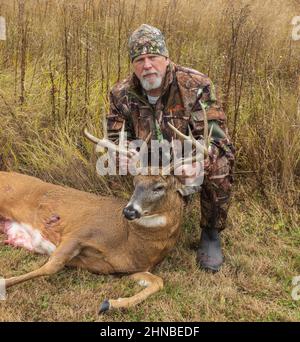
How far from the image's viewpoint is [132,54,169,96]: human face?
4059 mm

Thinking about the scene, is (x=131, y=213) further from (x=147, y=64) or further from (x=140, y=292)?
(x=147, y=64)

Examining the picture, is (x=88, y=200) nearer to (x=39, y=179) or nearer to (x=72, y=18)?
(x=39, y=179)

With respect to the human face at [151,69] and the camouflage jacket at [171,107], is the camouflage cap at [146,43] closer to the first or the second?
the human face at [151,69]

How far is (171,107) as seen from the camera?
14.0 feet

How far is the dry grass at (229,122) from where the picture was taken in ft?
12.2

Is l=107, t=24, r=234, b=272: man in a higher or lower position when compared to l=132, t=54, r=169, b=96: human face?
lower

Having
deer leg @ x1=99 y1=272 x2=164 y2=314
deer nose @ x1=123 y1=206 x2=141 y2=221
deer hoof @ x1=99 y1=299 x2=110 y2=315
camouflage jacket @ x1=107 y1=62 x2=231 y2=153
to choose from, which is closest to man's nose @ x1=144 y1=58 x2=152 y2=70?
camouflage jacket @ x1=107 y1=62 x2=231 y2=153

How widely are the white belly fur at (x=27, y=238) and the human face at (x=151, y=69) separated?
1452 millimetres

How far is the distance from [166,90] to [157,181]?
0.85 m

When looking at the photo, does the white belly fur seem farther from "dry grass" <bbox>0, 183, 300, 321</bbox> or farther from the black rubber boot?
the black rubber boot

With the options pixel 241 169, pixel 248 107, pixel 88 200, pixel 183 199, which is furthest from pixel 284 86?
pixel 88 200

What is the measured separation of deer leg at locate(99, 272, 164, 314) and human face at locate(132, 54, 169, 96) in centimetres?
140

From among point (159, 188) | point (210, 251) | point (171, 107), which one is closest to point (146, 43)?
point (171, 107)

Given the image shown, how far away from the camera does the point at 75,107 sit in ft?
17.3
